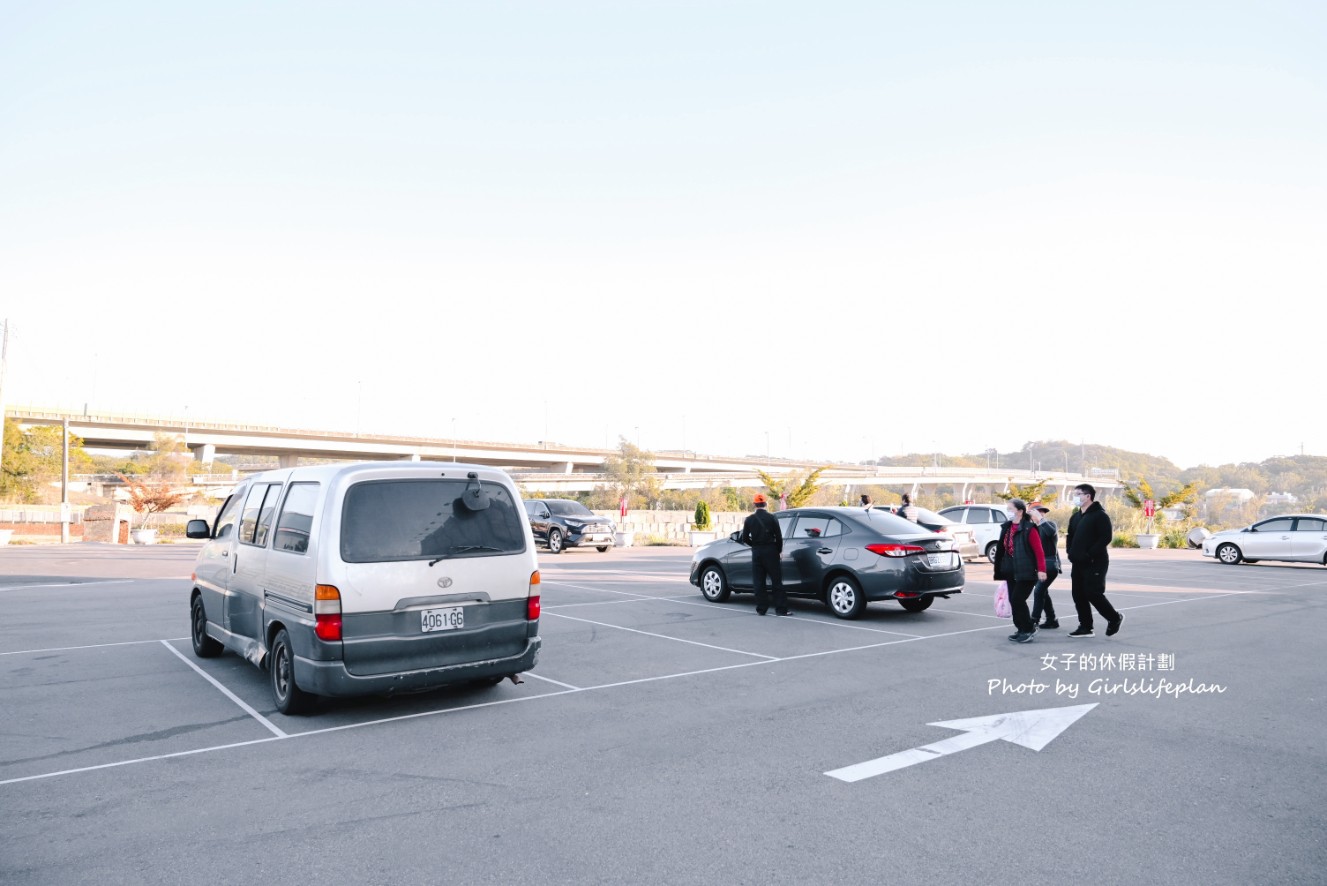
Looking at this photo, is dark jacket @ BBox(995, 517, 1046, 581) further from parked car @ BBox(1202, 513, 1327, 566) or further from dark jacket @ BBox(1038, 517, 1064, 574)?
parked car @ BBox(1202, 513, 1327, 566)

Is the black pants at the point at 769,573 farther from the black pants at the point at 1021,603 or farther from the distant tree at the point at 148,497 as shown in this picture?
the distant tree at the point at 148,497

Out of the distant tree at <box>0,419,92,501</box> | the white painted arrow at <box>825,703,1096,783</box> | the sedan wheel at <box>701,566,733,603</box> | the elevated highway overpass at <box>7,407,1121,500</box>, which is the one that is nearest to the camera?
the white painted arrow at <box>825,703,1096,783</box>

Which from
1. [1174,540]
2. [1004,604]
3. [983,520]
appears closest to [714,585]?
[1004,604]

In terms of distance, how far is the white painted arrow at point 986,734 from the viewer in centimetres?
581

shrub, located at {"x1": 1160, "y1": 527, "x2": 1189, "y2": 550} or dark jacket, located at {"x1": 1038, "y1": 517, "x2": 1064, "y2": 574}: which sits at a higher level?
dark jacket, located at {"x1": 1038, "y1": 517, "x2": 1064, "y2": 574}

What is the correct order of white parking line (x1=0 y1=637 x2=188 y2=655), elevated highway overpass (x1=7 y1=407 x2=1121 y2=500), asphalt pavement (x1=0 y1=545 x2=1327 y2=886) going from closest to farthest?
asphalt pavement (x1=0 y1=545 x2=1327 y2=886) < white parking line (x1=0 y1=637 x2=188 y2=655) < elevated highway overpass (x1=7 y1=407 x2=1121 y2=500)

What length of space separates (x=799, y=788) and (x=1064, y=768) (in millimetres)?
1840

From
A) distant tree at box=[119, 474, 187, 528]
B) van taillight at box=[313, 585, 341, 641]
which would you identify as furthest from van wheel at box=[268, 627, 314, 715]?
distant tree at box=[119, 474, 187, 528]

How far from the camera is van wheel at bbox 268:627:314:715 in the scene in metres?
7.09

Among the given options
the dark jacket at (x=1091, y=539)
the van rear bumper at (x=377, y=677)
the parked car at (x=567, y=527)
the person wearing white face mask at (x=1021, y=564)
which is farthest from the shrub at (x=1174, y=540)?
the van rear bumper at (x=377, y=677)

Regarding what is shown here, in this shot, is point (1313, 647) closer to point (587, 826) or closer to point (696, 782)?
point (696, 782)

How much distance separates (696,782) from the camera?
5.54m

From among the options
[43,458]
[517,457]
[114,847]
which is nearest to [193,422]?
[43,458]

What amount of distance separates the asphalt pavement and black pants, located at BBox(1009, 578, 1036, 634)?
36 cm
